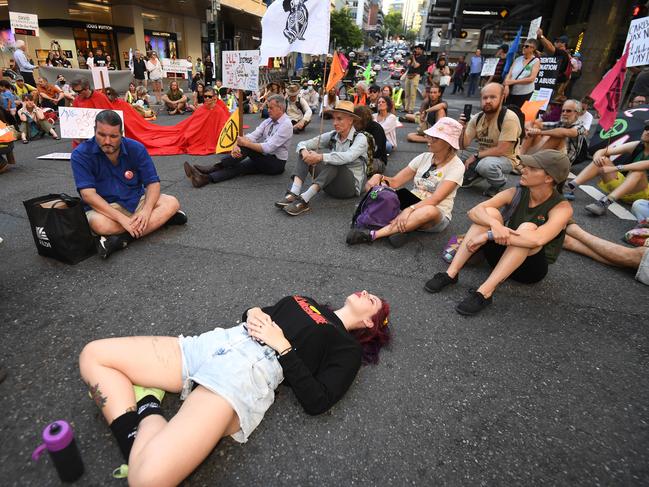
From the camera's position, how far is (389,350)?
2475 millimetres

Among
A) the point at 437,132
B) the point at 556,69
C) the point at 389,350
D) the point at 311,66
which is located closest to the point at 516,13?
the point at 311,66

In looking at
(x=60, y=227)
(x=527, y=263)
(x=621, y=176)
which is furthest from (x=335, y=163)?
(x=621, y=176)

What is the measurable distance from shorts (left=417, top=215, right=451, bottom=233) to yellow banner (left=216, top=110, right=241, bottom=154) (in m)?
4.18

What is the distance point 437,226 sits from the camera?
3988mm

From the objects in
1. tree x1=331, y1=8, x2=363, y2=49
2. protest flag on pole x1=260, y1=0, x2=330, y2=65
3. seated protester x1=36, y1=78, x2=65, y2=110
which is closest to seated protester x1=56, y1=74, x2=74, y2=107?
seated protester x1=36, y1=78, x2=65, y2=110

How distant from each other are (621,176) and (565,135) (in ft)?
3.29

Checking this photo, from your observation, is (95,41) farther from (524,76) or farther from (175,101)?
(524,76)

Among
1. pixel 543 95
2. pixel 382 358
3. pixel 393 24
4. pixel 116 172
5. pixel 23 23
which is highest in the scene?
pixel 393 24

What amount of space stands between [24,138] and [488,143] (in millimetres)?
9127

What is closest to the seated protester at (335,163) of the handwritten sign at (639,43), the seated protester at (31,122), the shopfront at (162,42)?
the handwritten sign at (639,43)

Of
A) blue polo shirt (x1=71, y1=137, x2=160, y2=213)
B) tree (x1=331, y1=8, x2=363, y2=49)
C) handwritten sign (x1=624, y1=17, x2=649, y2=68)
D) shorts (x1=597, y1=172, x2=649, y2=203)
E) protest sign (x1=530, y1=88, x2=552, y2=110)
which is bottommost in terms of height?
shorts (x1=597, y1=172, x2=649, y2=203)

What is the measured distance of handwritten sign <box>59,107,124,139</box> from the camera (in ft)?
18.9

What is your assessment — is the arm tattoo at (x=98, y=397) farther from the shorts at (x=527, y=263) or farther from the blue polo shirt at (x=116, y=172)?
the shorts at (x=527, y=263)

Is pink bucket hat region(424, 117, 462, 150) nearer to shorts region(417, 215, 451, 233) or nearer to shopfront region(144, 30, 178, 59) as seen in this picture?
shorts region(417, 215, 451, 233)
